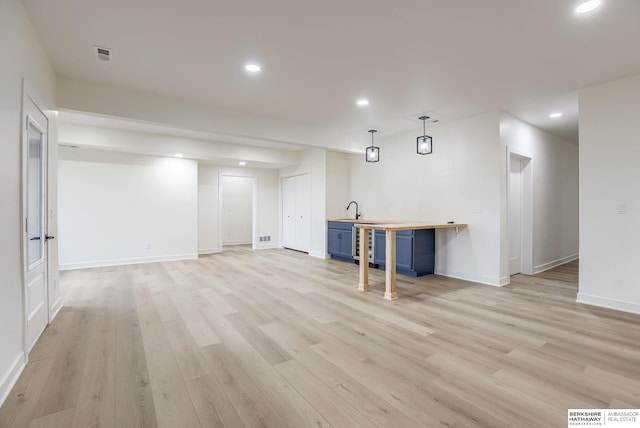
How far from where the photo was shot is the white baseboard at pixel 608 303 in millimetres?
3314

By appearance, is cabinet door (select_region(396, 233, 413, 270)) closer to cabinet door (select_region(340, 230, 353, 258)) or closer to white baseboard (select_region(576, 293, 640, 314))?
cabinet door (select_region(340, 230, 353, 258))

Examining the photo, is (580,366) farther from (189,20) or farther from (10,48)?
(10,48)

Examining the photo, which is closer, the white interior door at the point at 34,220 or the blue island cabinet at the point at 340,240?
the white interior door at the point at 34,220

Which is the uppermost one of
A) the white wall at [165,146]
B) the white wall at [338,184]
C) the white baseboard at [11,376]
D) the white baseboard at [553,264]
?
the white wall at [165,146]

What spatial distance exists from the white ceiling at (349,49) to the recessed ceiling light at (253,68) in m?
0.09

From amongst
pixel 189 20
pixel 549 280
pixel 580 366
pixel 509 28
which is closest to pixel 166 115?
pixel 189 20

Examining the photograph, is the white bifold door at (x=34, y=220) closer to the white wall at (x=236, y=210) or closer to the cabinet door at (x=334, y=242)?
the cabinet door at (x=334, y=242)

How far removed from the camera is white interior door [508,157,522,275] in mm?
5176

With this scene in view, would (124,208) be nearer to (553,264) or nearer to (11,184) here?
(11,184)

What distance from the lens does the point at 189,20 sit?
241 cm

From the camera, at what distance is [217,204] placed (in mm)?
7891

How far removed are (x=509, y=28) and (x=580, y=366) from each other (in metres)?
2.70

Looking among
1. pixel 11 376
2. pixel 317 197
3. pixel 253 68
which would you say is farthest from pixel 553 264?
pixel 11 376

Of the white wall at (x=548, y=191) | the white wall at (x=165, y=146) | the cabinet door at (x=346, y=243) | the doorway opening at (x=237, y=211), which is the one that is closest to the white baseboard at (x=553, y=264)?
the white wall at (x=548, y=191)
